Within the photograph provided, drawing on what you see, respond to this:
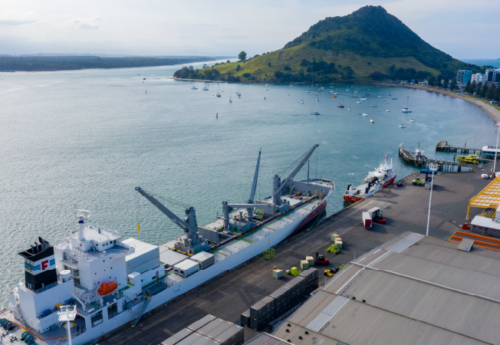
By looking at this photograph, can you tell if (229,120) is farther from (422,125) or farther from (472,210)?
(472,210)

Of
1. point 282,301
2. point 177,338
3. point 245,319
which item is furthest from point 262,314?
point 177,338

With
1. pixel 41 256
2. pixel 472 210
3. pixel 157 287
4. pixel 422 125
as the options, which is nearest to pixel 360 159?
pixel 472 210

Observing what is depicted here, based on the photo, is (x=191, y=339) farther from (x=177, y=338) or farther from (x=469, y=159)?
(x=469, y=159)

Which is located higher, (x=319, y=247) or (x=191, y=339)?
(x=191, y=339)

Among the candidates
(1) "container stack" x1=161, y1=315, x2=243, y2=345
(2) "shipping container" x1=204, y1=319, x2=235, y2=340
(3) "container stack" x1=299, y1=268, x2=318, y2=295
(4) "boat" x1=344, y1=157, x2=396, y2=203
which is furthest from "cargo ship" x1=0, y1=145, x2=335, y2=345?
(4) "boat" x1=344, y1=157, x2=396, y2=203

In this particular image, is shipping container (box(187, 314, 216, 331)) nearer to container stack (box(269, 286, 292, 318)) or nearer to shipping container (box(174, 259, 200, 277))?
container stack (box(269, 286, 292, 318))
